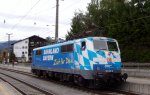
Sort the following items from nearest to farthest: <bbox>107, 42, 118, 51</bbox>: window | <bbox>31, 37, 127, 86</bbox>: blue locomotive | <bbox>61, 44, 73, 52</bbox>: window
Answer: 1. <bbox>31, 37, 127, 86</bbox>: blue locomotive
2. <bbox>107, 42, 118, 51</bbox>: window
3. <bbox>61, 44, 73, 52</bbox>: window

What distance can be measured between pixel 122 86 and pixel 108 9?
60579 millimetres

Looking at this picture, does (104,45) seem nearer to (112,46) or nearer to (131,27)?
(112,46)

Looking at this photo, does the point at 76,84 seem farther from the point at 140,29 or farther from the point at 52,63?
the point at 140,29

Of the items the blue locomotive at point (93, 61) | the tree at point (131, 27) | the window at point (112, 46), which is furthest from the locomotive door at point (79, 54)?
the tree at point (131, 27)

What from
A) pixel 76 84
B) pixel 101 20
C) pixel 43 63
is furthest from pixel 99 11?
pixel 76 84

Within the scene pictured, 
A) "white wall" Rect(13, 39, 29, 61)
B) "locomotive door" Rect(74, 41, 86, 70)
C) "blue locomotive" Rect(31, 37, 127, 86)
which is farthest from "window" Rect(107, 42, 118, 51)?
"white wall" Rect(13, 39, 29, 61)

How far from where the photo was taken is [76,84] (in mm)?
27828

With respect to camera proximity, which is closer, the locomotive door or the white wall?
the locomotive door

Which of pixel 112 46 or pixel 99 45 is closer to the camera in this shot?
pixel 99 45

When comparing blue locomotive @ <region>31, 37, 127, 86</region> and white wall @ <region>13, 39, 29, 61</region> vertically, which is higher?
white wall @ <region>13, 39, 29, 61</region>

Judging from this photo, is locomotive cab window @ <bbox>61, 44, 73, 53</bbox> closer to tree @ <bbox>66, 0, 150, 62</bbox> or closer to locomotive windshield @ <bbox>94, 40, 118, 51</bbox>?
locomotive windshield @ <bbox>94, 40, 118, 51</bbox>

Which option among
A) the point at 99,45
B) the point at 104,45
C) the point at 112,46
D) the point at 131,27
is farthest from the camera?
the point at 131,27

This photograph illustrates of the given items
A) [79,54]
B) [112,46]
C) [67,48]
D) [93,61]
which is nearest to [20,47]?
[67,48]

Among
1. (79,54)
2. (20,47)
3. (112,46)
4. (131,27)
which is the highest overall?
(20,47)
